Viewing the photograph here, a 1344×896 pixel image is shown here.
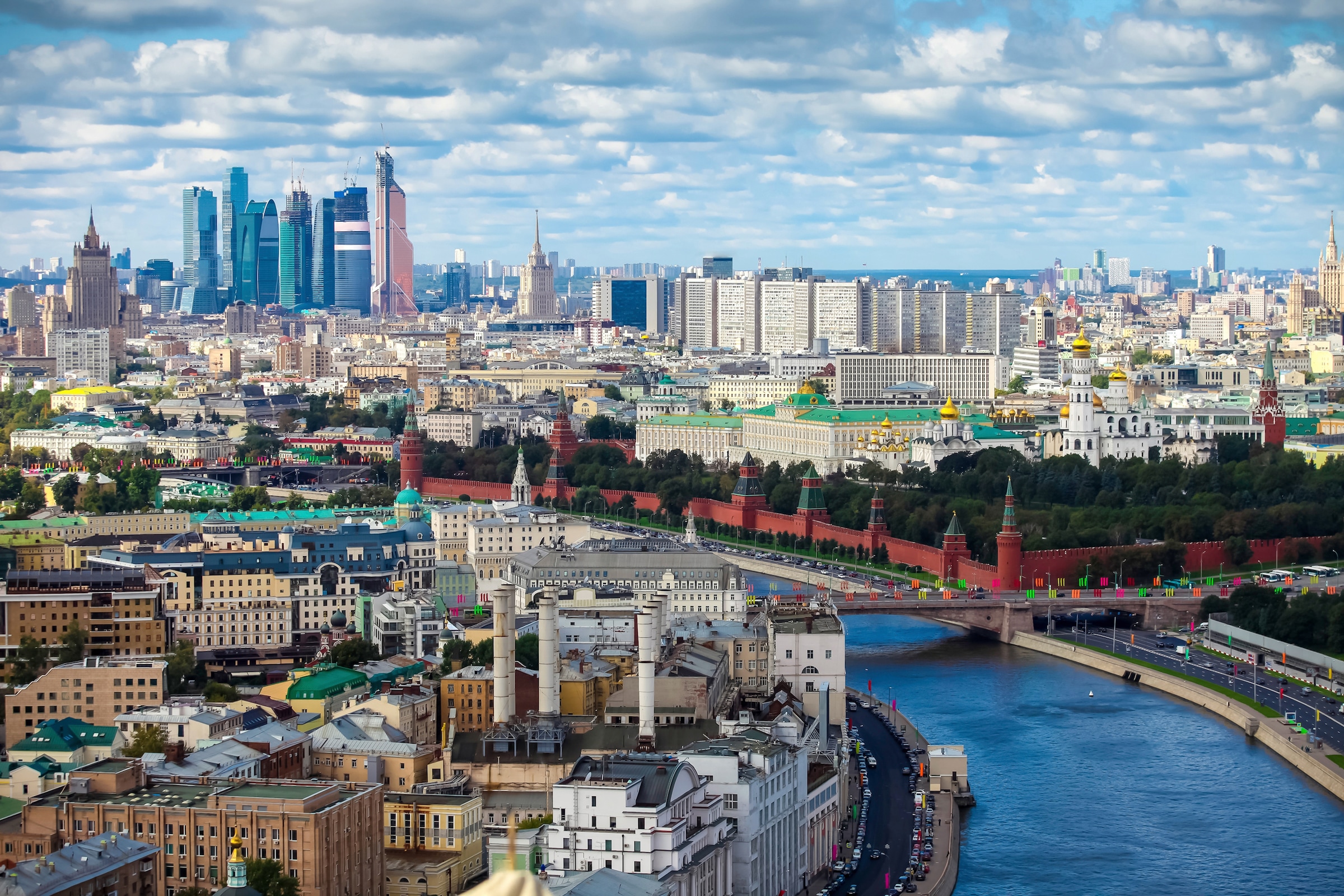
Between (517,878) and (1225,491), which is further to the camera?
(1225,491)

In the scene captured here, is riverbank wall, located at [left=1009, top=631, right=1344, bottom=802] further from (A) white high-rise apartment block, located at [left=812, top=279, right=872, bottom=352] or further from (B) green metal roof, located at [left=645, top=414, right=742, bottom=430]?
(A) white high-rise apartment block, located at [left=812, top=279, right=872, bottom=352]

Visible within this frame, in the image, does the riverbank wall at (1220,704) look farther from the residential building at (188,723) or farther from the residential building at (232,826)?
the residential building at (188,723)

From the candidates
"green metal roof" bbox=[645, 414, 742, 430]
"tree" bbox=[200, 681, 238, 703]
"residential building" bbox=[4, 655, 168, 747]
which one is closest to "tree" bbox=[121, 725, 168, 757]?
"residential building" bbox=[4, 655, 168, 747]

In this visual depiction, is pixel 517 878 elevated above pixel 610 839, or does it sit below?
above

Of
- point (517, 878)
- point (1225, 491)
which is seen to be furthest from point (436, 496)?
point (517, 878)

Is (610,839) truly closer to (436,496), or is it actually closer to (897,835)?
(897,835)

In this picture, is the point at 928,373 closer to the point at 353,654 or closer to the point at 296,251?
the point at 353,654

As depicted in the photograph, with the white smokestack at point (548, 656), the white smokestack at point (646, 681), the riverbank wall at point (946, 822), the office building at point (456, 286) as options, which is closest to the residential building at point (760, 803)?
the white smokestack at point (646, 681)
